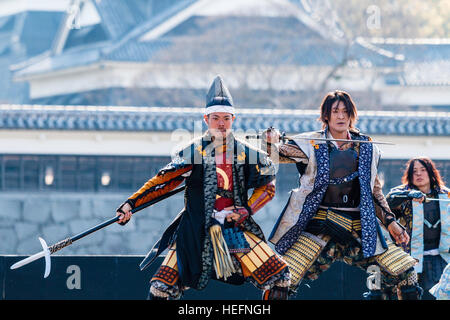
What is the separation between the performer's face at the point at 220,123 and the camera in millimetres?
6645

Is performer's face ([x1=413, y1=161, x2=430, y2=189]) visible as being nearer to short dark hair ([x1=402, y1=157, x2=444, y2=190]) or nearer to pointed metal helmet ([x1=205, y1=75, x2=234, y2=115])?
short dark hair ([x1=402, y1=157, x2=444, y2=190])

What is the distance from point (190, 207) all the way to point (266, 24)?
71.4 ft

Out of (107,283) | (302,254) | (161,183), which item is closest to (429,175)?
(302,254)

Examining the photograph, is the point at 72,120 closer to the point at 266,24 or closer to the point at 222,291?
the point at 222,291

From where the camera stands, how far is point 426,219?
329 inches

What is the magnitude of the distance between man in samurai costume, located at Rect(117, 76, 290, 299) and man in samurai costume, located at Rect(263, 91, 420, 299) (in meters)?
0.32

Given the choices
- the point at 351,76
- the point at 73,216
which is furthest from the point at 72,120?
the point at 351,76

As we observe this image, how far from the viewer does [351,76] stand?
1052 inches

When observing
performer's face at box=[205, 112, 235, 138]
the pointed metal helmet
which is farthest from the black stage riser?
the pointed metal helmet

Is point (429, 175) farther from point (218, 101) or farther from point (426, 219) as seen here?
point (218, 101)

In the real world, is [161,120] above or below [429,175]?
above

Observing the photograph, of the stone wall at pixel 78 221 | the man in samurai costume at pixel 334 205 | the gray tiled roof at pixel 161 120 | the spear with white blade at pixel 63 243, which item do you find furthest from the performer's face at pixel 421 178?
the stone wall at pixel 78 221

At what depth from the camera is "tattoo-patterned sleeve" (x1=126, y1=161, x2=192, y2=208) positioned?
6.61 metres

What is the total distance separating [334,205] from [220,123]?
1.07m
